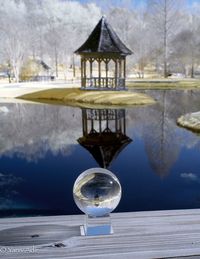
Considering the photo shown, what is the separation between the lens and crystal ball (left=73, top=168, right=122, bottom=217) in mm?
1375

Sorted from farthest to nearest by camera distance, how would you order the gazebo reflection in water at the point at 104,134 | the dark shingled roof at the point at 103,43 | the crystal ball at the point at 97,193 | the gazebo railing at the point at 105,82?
the gazebo railing at the point at 105,82 < the dark shingled roof at the point at 103,43 < the gazebo reflection in water at the point at 104,134 < the crystal ball at the point at 97,193

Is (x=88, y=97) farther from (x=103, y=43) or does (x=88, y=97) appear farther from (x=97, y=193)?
(x=97, y=193)

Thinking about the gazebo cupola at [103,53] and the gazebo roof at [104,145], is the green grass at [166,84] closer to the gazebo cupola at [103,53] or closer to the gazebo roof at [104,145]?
the gazebo cupola at [103,53]

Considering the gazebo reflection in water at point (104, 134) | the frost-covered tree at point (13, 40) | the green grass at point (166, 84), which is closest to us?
the gazebo reflection in water at point (104, 134)

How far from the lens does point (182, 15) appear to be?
17.9 metres

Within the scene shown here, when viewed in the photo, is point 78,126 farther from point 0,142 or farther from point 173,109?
point 173,109

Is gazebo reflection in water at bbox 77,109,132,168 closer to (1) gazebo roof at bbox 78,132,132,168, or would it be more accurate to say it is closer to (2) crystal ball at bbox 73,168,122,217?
(1) gazebo roof at bbox 78,132,132,168

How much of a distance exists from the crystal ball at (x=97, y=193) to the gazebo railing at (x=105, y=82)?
976 centimetres

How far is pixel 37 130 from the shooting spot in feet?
21.1

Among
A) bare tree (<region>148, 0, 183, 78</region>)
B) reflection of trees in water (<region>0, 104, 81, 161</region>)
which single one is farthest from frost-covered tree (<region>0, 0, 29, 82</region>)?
reflection of trees in water (<region>0, 104, 81, 161</region>)

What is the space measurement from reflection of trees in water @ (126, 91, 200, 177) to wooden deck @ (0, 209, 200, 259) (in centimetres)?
229

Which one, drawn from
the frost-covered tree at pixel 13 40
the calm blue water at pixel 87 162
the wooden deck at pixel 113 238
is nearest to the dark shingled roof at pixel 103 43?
the calm blue water at pixel 87 162

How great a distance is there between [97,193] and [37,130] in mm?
5178

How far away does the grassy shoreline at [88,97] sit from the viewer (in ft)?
32.3
